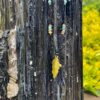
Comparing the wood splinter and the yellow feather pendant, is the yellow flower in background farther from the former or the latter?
the wood splinter

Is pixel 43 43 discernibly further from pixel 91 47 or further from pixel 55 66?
pixel 91 47

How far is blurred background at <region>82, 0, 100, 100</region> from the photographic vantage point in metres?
4.80

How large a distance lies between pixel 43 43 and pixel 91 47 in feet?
11.8

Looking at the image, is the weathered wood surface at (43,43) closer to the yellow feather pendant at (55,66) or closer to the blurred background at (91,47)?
the yellow feather pendant at (55,66)

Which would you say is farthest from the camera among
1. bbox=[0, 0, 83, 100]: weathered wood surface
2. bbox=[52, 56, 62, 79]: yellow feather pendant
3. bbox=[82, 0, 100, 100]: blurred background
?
bbox=[82, 0, 100, 100]: blurred background

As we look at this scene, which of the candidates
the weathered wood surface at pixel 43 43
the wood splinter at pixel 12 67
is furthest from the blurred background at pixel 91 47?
the wood splinter at pixel 12 67

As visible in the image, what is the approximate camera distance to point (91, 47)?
582 centimetres

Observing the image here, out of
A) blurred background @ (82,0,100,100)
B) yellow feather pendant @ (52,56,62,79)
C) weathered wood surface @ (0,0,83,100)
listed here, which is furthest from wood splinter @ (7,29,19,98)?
blurred background @ (82,0,100,100)

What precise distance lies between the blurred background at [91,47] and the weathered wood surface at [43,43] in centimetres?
219

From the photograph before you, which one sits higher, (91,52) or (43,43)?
(43,43)

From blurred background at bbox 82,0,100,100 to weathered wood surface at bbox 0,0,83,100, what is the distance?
86.3 inches

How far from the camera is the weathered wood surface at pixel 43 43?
2.21m

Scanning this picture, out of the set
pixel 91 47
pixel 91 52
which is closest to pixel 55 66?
pixel 91 52

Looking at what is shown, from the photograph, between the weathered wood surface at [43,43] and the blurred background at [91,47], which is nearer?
the weathered wood surface at [43,43]
